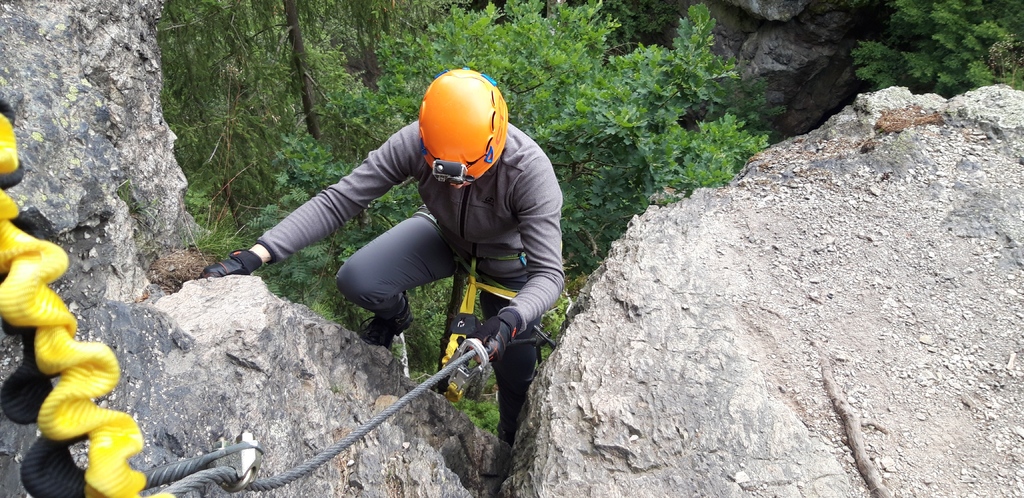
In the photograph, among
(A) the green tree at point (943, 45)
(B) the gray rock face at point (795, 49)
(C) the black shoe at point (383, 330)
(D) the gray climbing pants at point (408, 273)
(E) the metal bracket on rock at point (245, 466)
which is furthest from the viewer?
(B) the gray rock face at point (795, 49)

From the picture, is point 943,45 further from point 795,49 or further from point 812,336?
point 812,336

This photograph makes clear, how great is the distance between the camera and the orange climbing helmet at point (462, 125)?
2863mm

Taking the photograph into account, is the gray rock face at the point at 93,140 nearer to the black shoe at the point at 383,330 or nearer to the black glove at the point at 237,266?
the black glove at the point at 237,266

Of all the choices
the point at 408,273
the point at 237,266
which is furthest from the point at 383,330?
the point at 237,266

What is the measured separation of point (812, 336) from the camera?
10.9ft

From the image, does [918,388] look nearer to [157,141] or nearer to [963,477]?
[963,477]

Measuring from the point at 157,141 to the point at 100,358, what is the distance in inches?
94.5

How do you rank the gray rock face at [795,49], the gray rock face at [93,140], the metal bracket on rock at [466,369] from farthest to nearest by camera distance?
the gray rock face at [795,49], the metal bracket on rock at [466,369], the gray rock face at [93,140]

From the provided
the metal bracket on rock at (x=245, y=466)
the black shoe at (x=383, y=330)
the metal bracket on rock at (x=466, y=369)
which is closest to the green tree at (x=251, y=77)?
the black shoe at (x=383, y=330)

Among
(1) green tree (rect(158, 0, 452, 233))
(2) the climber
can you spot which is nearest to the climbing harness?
(2) the climber

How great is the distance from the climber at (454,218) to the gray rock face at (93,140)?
421 millimetres

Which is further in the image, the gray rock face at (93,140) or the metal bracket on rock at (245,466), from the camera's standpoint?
the gray rock face at (93,140)

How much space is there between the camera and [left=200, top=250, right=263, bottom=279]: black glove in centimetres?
294

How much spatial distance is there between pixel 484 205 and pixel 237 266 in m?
1.19
